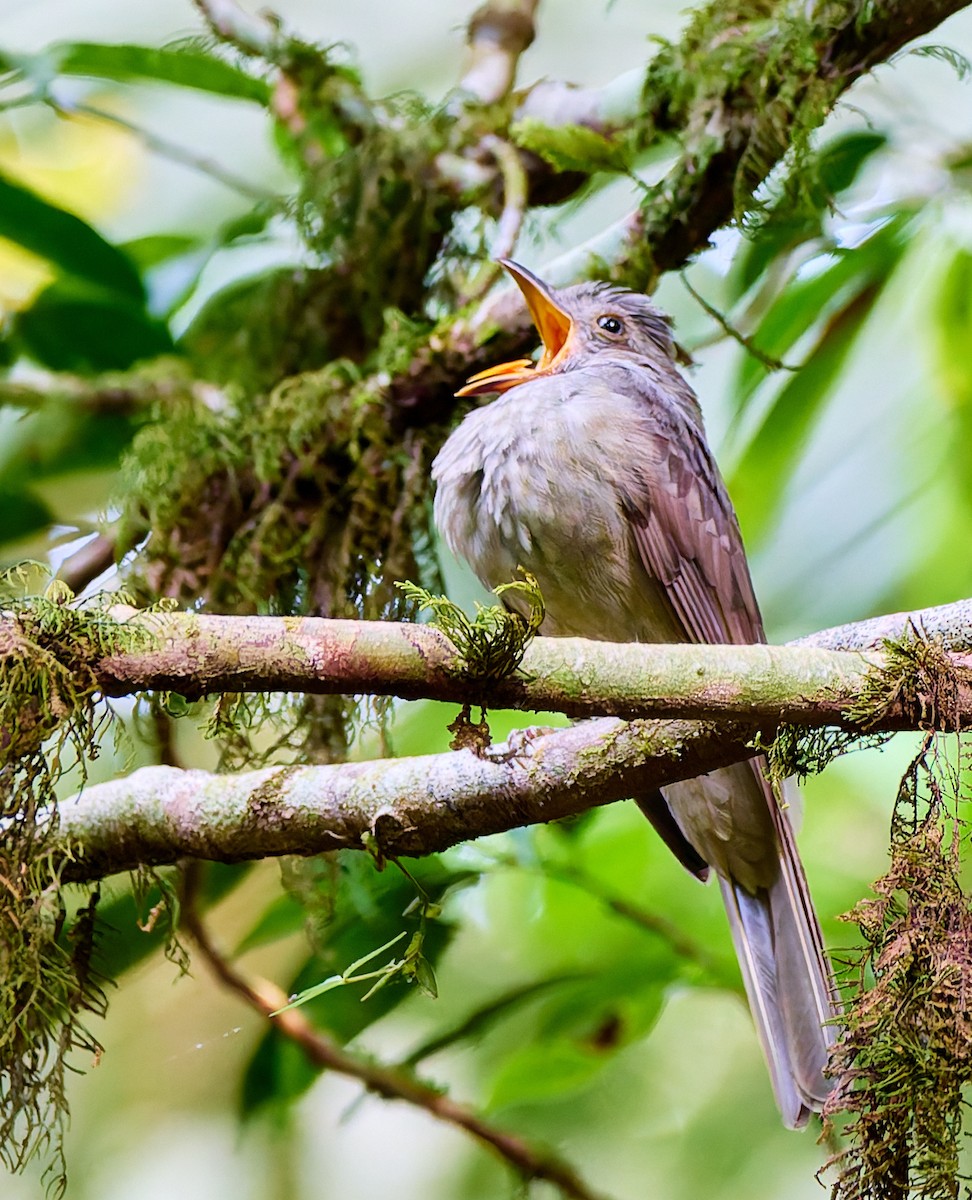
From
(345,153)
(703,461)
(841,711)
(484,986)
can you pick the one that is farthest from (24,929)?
(345,153)

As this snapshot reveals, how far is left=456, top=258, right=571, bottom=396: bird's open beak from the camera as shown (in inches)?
86.5

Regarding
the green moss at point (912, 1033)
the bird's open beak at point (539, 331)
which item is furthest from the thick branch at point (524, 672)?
the bird's open beak at point (539, 331)

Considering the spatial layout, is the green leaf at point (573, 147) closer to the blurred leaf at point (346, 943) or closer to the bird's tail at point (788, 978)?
the bird's tail at point (788, 978)

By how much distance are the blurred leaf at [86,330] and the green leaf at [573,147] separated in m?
1.07

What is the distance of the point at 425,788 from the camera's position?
5.33 feet

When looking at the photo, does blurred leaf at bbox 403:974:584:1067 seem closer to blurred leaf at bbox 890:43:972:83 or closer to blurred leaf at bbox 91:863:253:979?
blurred leaf at bbox 91:863:253:979

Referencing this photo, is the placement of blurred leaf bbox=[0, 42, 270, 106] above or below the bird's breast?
above

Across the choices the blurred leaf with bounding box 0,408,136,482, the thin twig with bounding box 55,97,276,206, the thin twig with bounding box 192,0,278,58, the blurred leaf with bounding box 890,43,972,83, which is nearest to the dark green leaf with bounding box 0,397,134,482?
the blurred leaf with bounding box 0,408,136,482

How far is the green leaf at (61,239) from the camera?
269cm

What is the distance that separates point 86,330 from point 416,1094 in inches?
73.2

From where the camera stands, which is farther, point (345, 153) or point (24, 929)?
point (345, 153)

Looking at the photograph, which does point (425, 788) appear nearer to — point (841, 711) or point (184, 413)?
point (841, 711)

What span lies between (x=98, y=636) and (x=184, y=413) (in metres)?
1.54

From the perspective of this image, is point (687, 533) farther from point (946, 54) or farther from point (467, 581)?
point (946, 54)
